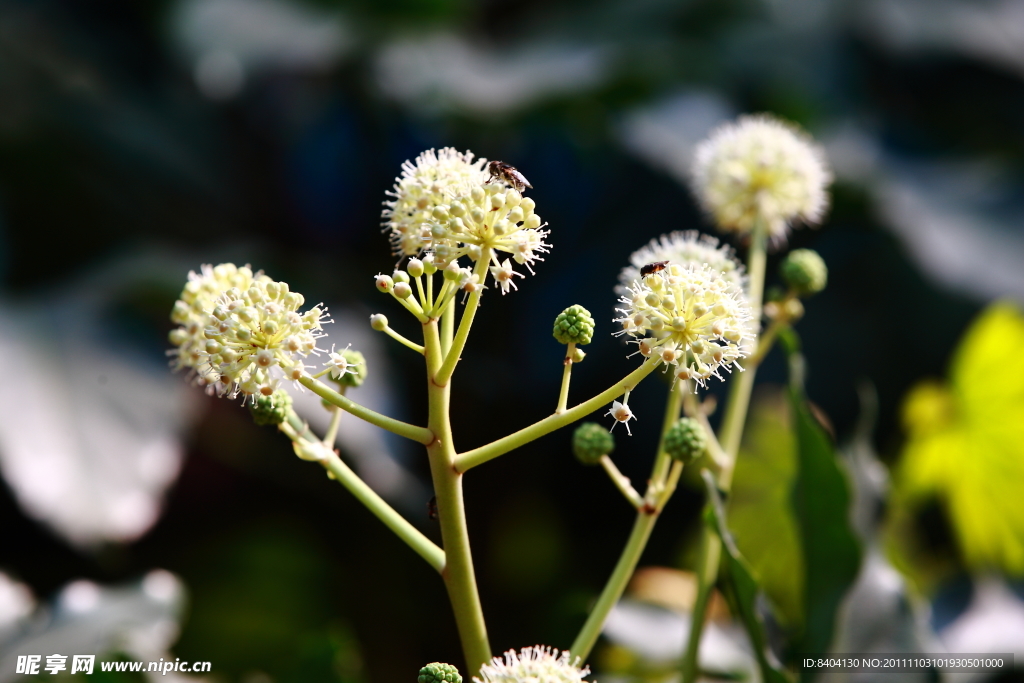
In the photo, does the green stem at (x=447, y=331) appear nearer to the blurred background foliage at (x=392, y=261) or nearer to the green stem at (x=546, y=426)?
the green stem at (x=546, y=426)

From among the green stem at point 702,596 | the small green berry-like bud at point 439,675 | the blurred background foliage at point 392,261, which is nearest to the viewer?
the small green berry-like bud at point 439,675

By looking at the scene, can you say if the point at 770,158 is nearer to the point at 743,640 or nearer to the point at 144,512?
the point at 743,640

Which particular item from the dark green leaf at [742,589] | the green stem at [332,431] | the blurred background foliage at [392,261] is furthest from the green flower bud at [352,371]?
the blurred background foliage at [392,261]

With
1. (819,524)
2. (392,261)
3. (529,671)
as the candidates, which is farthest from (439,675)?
(392,261)

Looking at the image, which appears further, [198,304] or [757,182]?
[757,182]

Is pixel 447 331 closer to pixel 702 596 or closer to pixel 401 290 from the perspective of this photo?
pixel 401 290

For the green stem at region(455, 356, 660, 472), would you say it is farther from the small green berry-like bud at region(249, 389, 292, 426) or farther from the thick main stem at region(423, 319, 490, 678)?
the small green berry-like bud at region(249, 389, 292, 426)

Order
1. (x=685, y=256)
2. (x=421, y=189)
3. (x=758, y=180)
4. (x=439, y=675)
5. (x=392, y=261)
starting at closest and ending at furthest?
(x=439, y=675) → (x=421, y=189) → (x=685, y=256) → (x=758, y=180) → (x=392, y=261)
